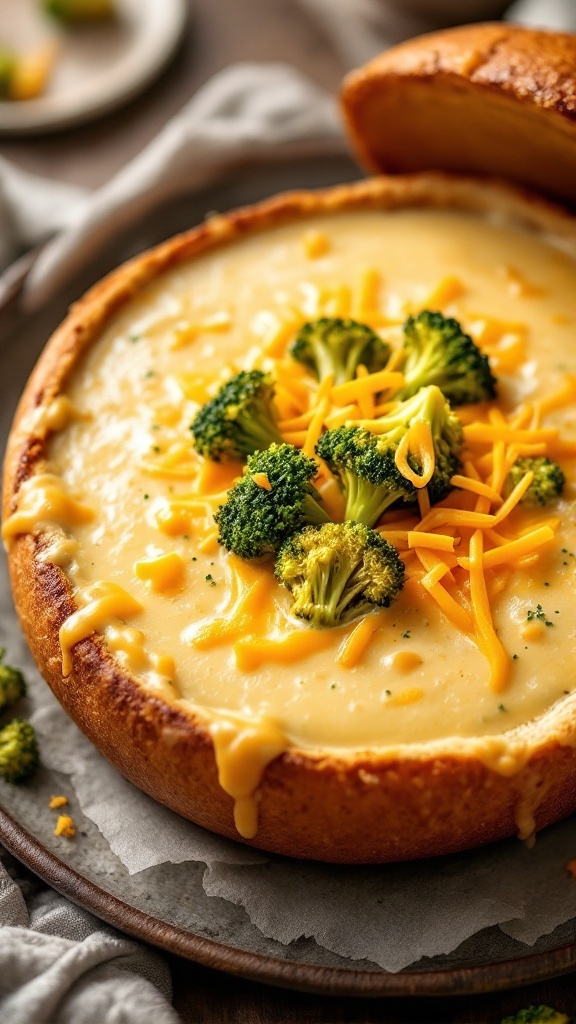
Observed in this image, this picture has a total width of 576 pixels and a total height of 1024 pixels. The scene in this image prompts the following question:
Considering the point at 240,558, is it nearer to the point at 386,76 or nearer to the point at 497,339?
the point at 497,339

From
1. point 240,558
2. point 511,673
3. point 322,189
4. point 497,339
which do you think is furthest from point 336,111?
point 511,673

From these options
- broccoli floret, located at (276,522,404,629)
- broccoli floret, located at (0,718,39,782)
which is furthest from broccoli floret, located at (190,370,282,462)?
broccoli floret, located at (0,718,39,782)

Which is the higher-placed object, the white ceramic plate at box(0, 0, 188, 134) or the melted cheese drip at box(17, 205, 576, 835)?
the white ceramic plate at box(0, 0, 188, 134)

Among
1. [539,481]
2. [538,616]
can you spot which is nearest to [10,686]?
[538,616]

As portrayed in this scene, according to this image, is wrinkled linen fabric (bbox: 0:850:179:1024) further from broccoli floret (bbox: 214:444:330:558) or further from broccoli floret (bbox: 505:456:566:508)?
broccoli floret (bbox: 505:456:566:508)

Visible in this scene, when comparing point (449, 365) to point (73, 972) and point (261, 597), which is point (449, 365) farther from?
point (73, 972)

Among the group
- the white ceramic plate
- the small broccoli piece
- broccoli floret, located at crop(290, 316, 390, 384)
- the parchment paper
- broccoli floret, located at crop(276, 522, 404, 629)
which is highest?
the small broccoli piece

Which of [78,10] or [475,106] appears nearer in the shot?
[475,106]
